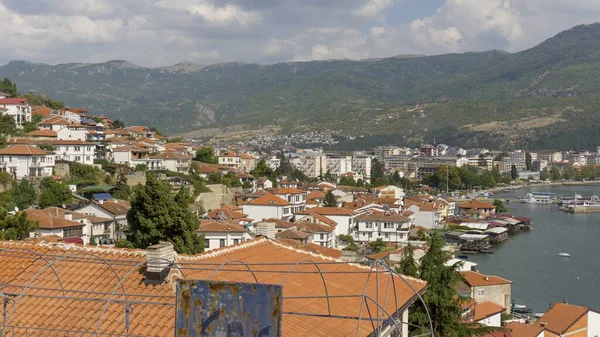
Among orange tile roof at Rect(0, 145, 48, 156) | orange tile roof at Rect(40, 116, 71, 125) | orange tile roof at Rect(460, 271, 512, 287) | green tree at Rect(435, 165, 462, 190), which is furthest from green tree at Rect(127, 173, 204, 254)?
green tree at Rect(435, 165, 462, 190)

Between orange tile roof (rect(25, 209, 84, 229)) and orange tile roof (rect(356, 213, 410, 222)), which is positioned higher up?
orange tile roof (rect(25, 209, 84, 229))

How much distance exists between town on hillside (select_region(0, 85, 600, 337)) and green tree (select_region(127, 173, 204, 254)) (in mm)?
34

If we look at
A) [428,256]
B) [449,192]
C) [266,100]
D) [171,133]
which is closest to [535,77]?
[266,100]

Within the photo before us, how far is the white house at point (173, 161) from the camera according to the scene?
3147 centimetres

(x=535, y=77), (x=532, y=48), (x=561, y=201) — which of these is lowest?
(x=561, y=201)

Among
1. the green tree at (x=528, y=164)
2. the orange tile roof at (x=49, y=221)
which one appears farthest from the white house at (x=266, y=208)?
the green tree at (x=528, y=164)

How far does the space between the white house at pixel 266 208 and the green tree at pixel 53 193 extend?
8.30 metres

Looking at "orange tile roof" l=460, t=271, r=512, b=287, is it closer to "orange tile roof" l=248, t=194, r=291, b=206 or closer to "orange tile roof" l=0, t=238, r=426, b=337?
"orange tile roof" l=0, t=238, r=426, b=337

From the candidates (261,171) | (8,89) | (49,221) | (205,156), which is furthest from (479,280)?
(8,89)

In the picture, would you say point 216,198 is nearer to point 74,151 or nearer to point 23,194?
point 74,151

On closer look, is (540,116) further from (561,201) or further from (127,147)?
(127,147)

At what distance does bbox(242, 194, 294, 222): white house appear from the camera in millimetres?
28172

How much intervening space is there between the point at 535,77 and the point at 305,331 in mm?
155543

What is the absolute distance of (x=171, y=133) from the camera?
142 meters
